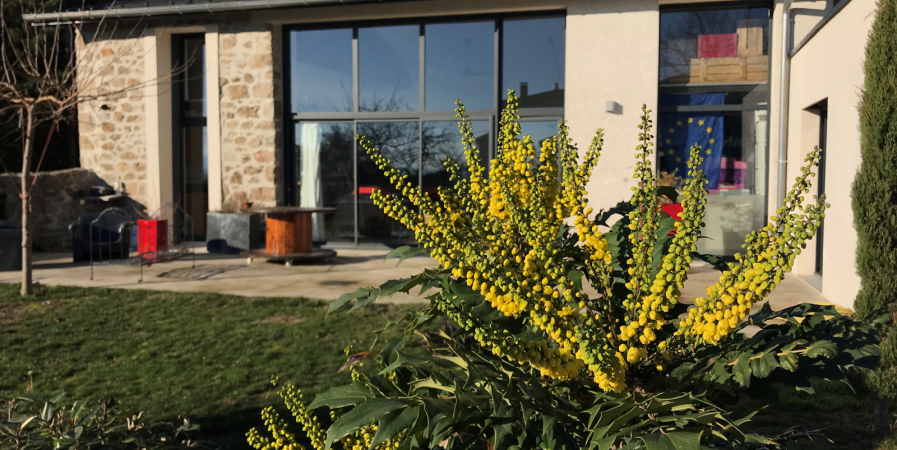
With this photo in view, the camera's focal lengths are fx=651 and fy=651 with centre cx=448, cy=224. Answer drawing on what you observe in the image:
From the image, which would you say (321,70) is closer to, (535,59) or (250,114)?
(250,114)

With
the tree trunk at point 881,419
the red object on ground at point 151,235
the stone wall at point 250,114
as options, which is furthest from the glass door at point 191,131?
the tree trunk at point 881,419

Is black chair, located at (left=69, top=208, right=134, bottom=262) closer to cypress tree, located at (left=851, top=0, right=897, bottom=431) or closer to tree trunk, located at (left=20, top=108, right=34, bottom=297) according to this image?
tree trunk, located at (left=20, top=108, right=34, bottom=297)

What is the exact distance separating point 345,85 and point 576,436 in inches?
377

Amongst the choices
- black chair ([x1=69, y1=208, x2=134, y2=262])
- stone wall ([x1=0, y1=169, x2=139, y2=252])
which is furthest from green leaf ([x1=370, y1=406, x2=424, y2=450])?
stone wall ([x1=0, y1=169, x2=139, y2=252])

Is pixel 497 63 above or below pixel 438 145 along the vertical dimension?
above

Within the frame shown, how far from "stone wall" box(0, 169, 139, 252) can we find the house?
2.16 ft

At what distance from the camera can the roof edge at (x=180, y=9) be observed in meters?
9.13

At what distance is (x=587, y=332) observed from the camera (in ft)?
2.59

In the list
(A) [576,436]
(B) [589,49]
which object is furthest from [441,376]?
(B) [589,49]

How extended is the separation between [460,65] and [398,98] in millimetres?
1060

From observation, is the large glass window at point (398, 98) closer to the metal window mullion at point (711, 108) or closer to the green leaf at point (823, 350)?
the metal window mullion at point (711, 108)

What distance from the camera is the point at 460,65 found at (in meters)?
9.56

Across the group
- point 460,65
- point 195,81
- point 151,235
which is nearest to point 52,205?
A: point 151,235

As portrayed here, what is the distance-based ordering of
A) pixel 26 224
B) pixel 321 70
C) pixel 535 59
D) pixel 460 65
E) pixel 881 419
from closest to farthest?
pixel 881 419
pixel 26 224
pixel 535 59
pixel 460 65
pixel 321 70
